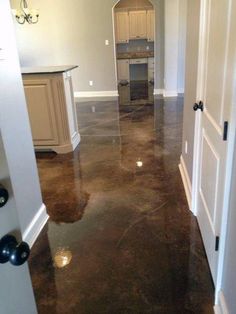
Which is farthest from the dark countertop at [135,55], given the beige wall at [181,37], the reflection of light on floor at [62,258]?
the reflection of light on floor at [62,258]

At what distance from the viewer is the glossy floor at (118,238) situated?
1705 mm

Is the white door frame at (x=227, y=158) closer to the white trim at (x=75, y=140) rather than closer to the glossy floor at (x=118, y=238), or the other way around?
the glossy floor at (x=118, y=238)

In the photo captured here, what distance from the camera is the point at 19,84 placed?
206 cm

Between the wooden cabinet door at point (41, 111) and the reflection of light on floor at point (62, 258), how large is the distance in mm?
2106

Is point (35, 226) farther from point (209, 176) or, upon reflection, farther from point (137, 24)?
point (137, 24)

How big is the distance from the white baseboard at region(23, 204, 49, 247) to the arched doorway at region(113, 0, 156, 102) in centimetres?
657

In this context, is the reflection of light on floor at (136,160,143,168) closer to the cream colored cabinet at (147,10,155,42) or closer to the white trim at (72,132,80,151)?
the white trim at (72,132,80,151)

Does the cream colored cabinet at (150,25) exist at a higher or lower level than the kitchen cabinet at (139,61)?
higher

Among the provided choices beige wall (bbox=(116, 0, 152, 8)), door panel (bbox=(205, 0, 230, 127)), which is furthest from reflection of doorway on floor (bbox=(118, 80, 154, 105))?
door panel (bbox=(205, 0, 230, 127))

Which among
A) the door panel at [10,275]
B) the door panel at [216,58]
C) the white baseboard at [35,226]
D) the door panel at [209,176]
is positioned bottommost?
the white baseboard at [35,226]

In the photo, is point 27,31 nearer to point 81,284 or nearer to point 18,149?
point 18,149

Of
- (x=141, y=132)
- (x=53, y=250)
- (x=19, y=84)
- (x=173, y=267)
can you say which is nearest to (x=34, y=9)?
(x=141, y=132)

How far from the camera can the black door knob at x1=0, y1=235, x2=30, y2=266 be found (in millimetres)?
655

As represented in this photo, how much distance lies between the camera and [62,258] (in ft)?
6.74
